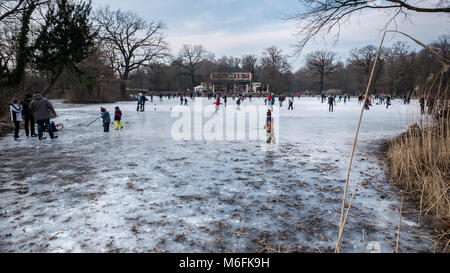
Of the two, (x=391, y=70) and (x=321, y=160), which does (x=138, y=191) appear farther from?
(x=391, y=70)

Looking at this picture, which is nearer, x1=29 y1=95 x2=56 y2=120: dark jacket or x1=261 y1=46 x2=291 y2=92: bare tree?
x1=29 y1=95 x2=56 y2=120: dark jacket

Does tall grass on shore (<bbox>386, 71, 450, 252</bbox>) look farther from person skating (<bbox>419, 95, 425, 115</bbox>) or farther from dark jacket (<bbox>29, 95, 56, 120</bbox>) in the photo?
dark jacket (<bbox>29, 95, 56, 120</bbox>)

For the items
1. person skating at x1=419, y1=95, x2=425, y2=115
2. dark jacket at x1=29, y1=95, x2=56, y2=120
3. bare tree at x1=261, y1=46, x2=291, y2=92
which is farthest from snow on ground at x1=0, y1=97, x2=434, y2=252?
bare tree at x1=261, y1=46, x2=291, y2=92

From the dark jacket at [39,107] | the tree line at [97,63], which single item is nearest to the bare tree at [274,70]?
the tree line at [97,63]

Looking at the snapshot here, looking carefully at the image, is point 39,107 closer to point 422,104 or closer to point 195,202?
point 195,202

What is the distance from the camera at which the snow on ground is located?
2.89m

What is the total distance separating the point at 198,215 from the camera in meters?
3.57

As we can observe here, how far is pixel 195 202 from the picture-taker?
402 cm

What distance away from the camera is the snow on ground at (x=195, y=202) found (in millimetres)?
2893

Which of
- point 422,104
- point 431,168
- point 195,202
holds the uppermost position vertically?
point 422,104

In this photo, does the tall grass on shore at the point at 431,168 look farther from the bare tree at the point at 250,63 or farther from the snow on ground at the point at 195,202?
the bare tree at the point at 250,63

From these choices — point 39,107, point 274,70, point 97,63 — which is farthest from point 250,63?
point 39,107

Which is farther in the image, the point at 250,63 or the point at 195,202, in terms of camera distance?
the point at 250,63
